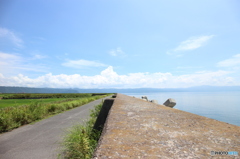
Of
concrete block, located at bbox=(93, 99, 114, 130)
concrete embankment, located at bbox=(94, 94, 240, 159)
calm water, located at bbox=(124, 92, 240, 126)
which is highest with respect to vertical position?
concrete embankment, located at bbox=(94, 94, 240, 159)

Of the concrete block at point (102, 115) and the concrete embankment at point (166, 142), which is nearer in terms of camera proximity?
the concrete embankment at point (166, 142)

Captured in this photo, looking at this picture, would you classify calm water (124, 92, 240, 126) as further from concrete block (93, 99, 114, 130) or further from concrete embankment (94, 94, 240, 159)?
concrete embankment (94, 94, 240, 159)

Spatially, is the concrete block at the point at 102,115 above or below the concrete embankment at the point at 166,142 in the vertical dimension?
below

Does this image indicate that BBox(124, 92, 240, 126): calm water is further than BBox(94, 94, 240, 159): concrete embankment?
Yes

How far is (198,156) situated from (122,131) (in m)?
1.00

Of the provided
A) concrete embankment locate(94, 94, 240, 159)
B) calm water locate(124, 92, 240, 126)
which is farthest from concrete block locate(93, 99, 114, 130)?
calm water locate(124, 92, 240, 126)

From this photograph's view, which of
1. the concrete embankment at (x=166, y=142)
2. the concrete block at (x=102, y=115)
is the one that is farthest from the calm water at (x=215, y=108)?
the concrete embankment at (x=166, y=142)

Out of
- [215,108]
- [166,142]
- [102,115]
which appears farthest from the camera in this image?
[215,108]

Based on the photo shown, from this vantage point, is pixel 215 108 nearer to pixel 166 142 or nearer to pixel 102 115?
pixel 102 115

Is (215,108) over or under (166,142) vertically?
under

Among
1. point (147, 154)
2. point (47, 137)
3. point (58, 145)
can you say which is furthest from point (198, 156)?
point (47, 137)

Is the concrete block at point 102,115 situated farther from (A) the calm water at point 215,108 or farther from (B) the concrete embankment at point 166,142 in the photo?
(A) the calm water at point 215,108

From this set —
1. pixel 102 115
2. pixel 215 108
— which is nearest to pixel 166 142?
pixel 102 115

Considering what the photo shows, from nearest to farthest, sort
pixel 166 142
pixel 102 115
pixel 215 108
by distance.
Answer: pixel 166 142 < pixel 102 115 < pixel 215 108
